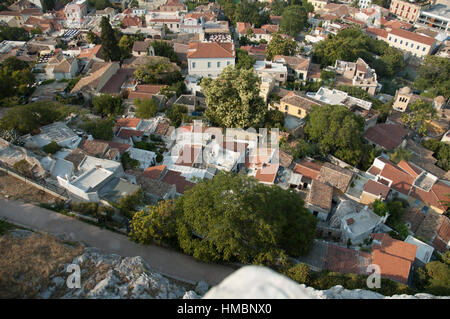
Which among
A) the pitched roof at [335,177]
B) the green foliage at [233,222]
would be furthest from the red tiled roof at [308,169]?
the green foliage at [233,222]

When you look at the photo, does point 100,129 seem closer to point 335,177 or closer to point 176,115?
point 176,115

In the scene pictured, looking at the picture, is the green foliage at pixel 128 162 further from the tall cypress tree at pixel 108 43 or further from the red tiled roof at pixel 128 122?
the tall cypress tree at pixel 108 43

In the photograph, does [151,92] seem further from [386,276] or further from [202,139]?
[386,276]

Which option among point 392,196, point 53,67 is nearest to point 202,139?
point 392,196

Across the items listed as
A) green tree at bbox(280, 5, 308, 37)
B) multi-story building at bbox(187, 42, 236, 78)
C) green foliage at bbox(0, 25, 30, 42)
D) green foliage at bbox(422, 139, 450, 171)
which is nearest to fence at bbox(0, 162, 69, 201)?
multi-story building at bbox(187, 42, 236, 78)

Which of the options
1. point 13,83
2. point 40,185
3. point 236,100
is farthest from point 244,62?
point 40,185
